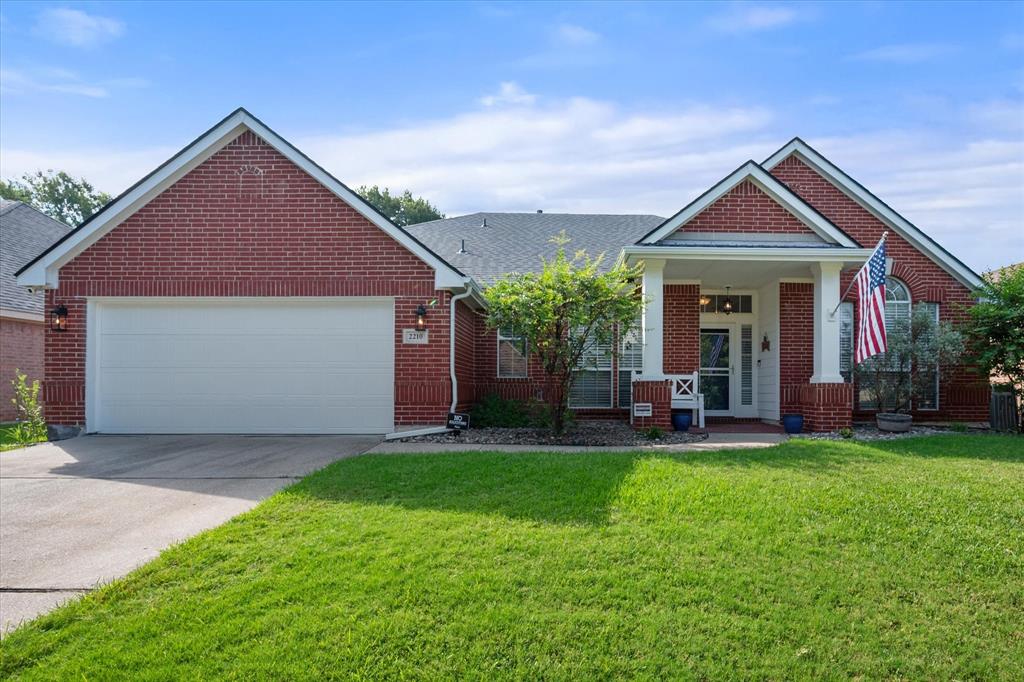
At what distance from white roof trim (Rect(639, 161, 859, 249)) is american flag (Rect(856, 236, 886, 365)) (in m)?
1.42

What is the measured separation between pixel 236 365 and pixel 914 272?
13434 millimetres

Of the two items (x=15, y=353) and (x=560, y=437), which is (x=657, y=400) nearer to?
(x=560, y=437)

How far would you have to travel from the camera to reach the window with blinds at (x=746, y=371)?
47.8ft

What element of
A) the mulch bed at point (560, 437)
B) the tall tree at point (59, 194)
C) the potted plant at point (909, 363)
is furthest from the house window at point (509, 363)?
the tall tree at point (59, 194)

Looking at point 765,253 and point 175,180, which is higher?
point 175,180

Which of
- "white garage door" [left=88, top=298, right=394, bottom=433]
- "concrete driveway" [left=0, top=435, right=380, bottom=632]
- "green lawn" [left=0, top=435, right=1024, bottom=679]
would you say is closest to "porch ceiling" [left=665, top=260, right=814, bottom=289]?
"white garage door" [left=88, top=298, right=394, bottom=433]

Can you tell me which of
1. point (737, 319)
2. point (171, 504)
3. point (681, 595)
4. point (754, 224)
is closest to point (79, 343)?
point (171, 504)

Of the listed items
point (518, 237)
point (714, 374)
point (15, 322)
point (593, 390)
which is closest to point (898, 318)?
point (714, 374)

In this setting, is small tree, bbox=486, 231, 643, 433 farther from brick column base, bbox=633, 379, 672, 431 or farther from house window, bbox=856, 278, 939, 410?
house window, bbox=856, 278, 939, 410

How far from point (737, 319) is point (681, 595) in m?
11.4

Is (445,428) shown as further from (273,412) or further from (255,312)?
(255,312)

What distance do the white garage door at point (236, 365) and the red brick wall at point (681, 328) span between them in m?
6.32

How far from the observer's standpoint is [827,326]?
11250mm

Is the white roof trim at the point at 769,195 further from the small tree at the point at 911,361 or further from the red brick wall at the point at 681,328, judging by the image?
the red brick wall at the point at 681,328
